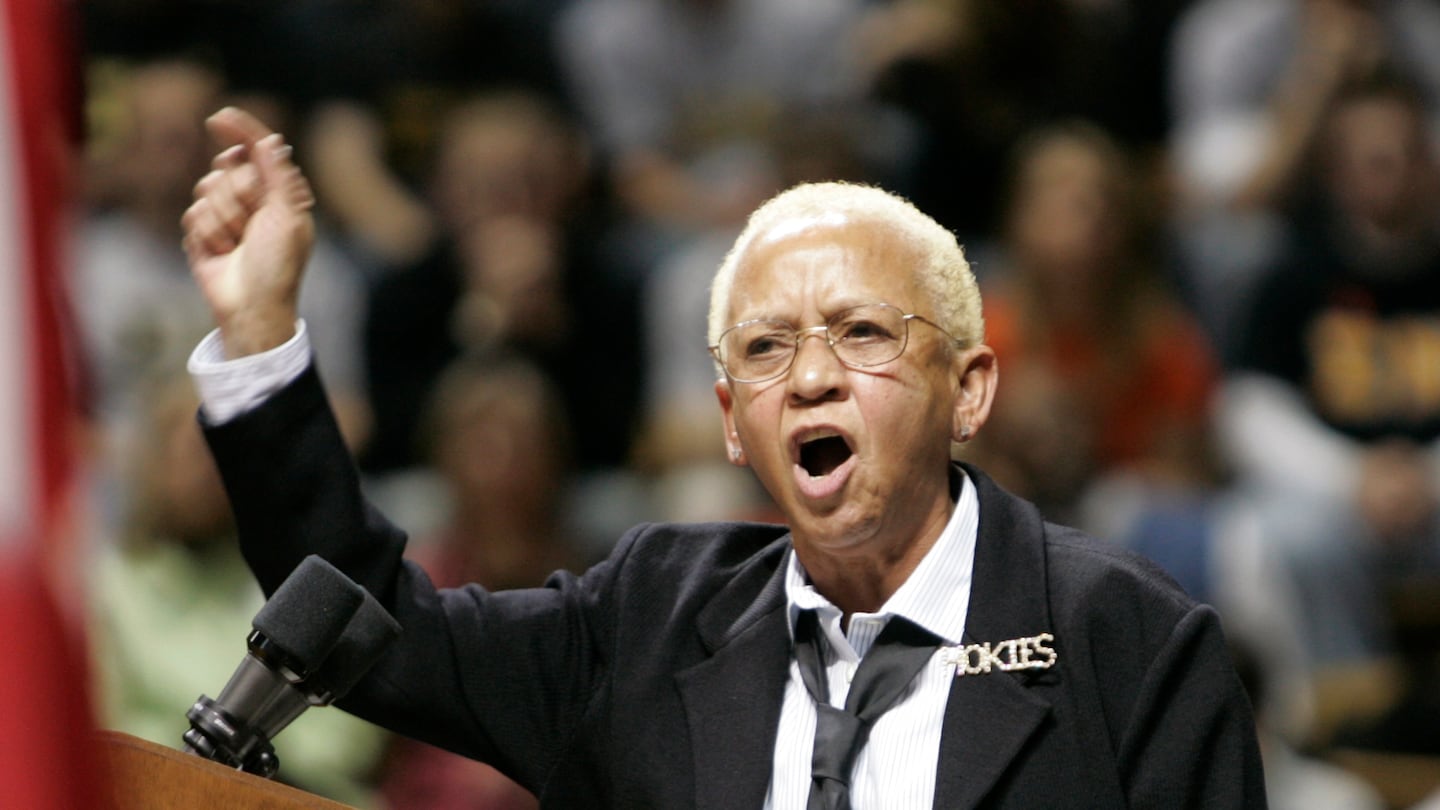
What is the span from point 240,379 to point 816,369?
2.07ft

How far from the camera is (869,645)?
2275mm

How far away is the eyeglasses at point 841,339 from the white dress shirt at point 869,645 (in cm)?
22

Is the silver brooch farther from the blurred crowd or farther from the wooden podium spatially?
the blurred crowd

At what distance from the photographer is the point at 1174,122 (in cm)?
541

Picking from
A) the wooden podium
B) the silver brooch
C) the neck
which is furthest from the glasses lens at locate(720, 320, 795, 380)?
the wooden podium

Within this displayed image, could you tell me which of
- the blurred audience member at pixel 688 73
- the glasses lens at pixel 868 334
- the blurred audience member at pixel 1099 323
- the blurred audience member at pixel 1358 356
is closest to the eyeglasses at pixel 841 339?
the glasses lens at pixel 868 334

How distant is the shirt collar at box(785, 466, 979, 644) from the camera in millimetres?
2240

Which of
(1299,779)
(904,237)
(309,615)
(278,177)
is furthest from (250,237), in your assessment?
(1299,779)

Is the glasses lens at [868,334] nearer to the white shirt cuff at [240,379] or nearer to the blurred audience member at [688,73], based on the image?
the white shirt cuff at [240,379]

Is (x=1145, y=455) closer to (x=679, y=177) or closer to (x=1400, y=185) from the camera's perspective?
(x=1400, y=185)

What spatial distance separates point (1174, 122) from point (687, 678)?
3529mm

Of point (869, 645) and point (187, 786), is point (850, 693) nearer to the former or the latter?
point (869, 645)

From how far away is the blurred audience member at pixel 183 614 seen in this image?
3.89 meters

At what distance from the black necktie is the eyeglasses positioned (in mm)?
294
